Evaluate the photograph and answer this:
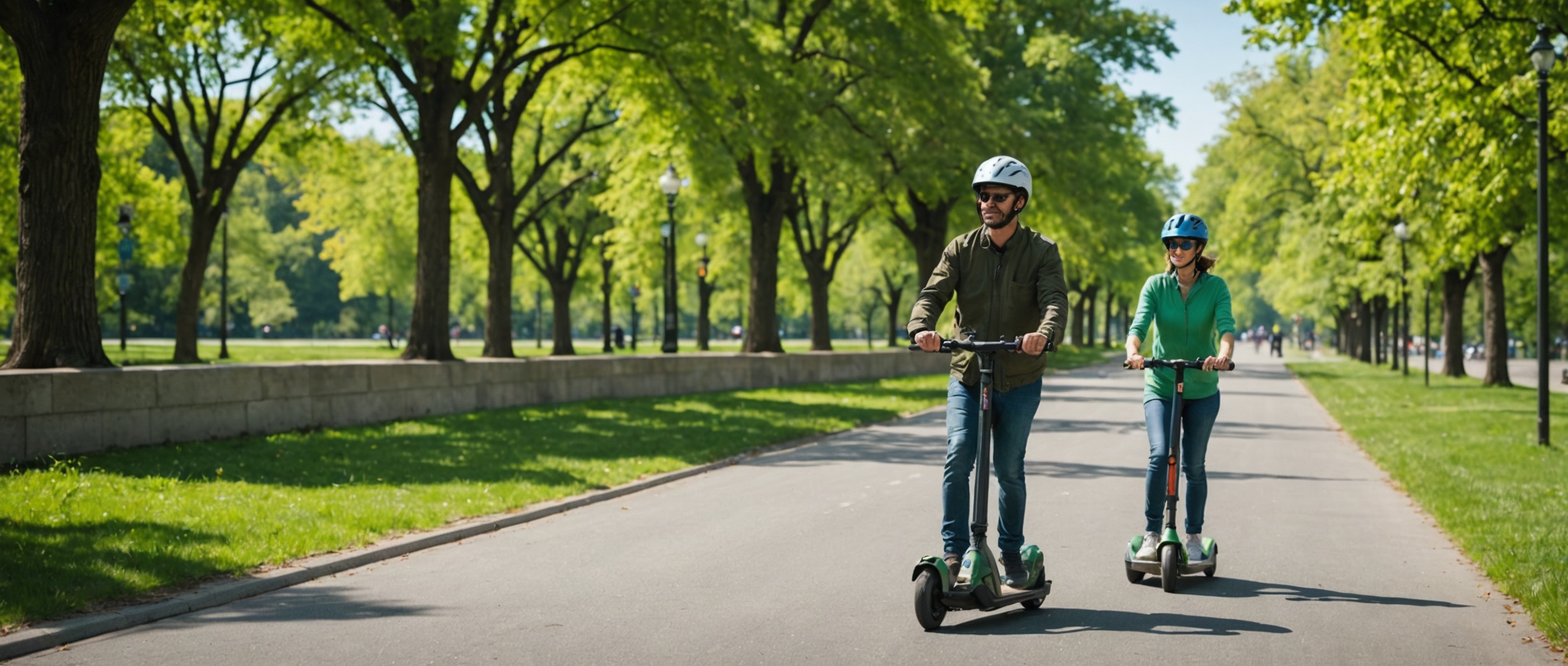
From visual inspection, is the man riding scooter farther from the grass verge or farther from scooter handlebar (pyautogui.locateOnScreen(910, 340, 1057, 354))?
the grass verge

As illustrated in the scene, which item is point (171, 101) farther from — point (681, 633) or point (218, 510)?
point (681, 633)

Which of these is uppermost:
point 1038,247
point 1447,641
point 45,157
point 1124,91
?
point 1124,91

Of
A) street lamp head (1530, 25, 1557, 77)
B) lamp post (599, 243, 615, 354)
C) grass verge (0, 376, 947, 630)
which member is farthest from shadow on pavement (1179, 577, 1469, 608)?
lamp post (599, 243, 615, 354)

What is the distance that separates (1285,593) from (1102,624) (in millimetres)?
1328

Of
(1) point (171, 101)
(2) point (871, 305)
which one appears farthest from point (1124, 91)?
(2) point (871, 305)

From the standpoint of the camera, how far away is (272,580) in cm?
709

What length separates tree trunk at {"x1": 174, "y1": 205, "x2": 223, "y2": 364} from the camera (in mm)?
29203

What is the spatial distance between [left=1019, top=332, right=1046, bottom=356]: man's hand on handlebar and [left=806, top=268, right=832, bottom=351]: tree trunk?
2904cm

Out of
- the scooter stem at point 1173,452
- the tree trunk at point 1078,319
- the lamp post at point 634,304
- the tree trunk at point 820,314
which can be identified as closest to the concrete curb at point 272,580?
the scooter stem at point 1173,452

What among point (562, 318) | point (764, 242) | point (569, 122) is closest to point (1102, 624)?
point (764, 242)

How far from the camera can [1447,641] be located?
5.73m

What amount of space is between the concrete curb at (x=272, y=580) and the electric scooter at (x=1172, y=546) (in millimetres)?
4172

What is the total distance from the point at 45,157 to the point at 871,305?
68264mm

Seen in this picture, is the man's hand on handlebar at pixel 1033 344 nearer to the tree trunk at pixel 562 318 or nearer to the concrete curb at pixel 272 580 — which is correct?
the concrete curb at pixel 272 580
